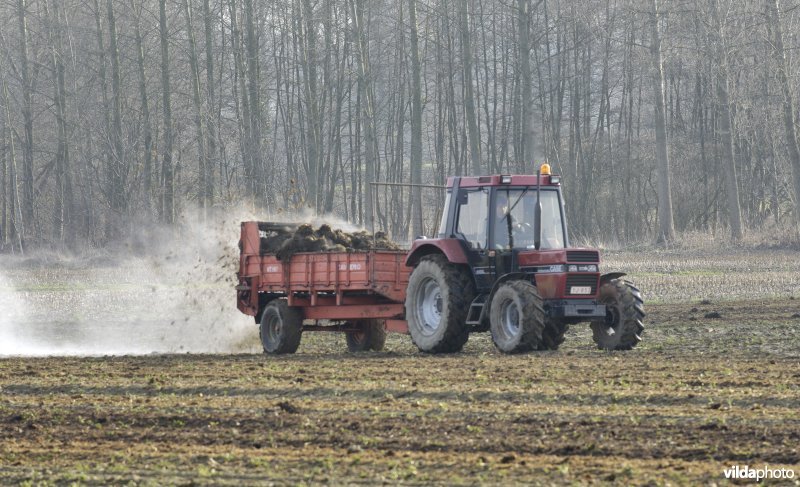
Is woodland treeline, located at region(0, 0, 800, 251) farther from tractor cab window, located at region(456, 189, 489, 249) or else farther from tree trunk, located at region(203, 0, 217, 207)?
tractor cab window, located at region(456, 189, 489, 249)

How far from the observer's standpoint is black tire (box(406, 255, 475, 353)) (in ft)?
47.2

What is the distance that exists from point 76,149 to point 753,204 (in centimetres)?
2967

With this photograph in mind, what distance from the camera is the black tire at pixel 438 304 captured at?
1440 centimetres

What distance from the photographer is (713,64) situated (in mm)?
40031

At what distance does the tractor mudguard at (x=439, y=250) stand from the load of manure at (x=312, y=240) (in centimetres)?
132

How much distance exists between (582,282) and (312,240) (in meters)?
4.53

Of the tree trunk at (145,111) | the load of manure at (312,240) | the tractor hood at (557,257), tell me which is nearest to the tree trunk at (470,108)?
the tree trunk at (145,111)

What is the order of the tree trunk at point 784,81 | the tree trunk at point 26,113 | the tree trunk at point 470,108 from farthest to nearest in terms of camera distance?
the tree trunk at point 26,113 → the tree trunk at point 470,108 → the tree trunk at point 784,81

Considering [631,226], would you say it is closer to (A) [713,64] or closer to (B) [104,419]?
(A) [713,64]

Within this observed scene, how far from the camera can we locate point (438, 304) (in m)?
14.9

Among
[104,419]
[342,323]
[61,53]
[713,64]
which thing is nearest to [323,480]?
[104,419]

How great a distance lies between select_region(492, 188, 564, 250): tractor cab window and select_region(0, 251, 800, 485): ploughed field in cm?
141

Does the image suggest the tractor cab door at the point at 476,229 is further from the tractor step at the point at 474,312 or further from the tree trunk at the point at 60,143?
the tree trunk at the point at 60,143

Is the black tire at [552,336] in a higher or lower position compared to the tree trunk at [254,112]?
lower
